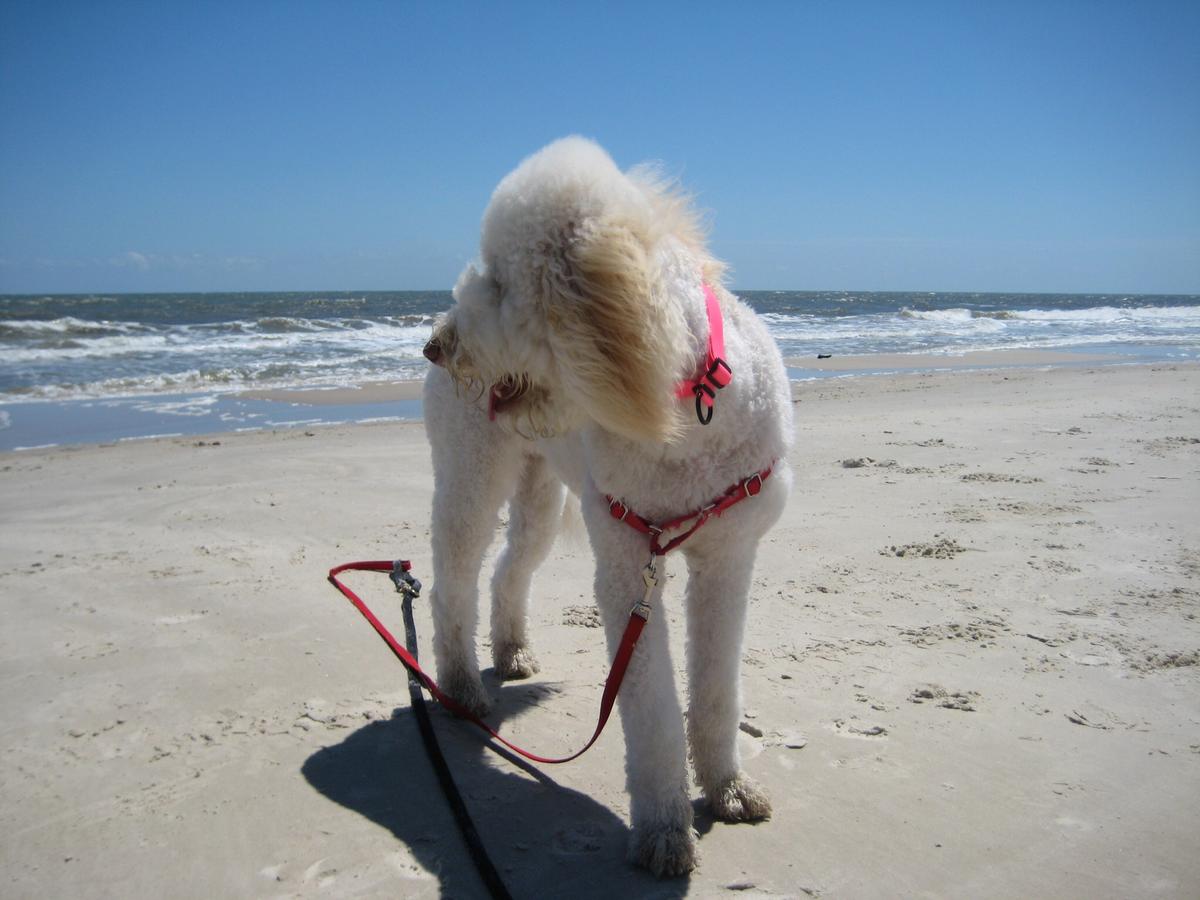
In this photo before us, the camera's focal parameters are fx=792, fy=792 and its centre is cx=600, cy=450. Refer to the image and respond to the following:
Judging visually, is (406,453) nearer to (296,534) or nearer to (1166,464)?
(296,534)

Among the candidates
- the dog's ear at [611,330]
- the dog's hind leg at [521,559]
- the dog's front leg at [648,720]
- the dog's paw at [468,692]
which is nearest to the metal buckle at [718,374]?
the dog's ear at [611,330]

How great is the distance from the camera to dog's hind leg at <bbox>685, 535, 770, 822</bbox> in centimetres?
224

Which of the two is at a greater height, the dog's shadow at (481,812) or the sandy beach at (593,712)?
the sandy beach at (593,712)

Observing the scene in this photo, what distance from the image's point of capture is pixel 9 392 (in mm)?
12062

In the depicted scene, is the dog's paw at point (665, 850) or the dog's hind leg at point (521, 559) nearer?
the dog's paw at point (665, 850)

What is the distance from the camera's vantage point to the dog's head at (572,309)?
178 cm

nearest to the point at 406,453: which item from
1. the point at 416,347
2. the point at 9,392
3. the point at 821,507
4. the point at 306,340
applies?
the point at 821,507

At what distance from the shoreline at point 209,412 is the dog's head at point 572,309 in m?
8.20

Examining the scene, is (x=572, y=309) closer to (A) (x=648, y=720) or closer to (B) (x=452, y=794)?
(A) (x=648, y=720)

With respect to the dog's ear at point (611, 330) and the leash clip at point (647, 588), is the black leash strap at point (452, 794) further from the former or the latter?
the dog's ear at point (611, 330)

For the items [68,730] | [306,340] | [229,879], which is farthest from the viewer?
[306,340]

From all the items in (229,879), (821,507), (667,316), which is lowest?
(229,879)

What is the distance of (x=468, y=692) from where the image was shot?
120 inches

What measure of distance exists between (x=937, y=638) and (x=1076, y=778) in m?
0.98
